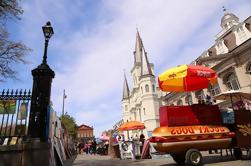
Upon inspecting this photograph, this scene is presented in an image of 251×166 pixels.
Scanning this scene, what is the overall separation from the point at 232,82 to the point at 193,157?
74.0 feet

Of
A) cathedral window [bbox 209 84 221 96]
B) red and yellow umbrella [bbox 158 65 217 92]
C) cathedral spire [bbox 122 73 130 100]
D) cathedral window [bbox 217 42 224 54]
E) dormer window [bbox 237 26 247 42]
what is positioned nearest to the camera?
red and yellow umbrella [bbox 158 65 217 92]

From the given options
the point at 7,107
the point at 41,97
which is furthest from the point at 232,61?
the point at 7,107

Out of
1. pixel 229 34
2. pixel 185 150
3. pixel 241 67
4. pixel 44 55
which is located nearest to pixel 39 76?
pixel 44 55

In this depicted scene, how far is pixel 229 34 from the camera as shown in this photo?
104ft

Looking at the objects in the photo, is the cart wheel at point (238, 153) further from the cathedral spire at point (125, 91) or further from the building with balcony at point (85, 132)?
the building with balcony at point (85, 132)

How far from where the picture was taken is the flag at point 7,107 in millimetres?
Answer: 7777

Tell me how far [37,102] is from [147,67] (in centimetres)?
5177

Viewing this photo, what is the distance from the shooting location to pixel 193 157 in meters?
7.62

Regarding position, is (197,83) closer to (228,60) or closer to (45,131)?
(45,131)

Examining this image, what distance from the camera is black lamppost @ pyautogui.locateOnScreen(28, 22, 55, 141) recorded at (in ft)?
24.9

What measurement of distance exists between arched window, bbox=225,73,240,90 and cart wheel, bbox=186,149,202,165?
2143 centimetres

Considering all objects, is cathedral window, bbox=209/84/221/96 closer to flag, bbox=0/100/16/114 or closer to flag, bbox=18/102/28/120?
flag, bbox=18/102/28/120

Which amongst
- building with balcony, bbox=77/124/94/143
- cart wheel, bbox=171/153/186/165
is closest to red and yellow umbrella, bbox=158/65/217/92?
cart wheel, bbox=171/153/186/165

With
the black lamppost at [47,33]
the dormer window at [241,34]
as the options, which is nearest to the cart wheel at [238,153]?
the black lamppost at [47,33]
